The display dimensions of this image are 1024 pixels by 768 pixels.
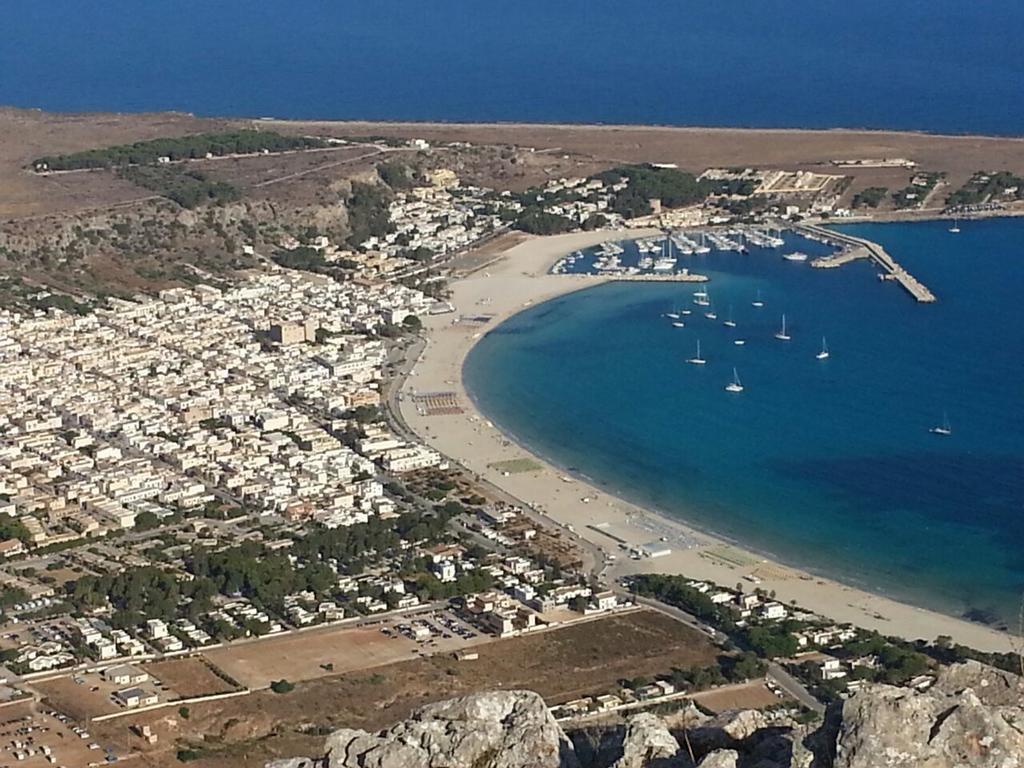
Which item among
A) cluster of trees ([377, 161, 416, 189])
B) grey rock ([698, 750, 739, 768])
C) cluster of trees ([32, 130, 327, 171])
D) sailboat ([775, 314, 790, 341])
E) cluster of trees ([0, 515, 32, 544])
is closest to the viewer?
grey rock ([698, 750, 739, 768])

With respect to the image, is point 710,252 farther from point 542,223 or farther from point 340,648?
point 340,648

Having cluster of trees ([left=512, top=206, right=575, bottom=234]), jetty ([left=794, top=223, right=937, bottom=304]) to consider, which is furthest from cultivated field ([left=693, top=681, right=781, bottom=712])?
cluster of trees ([left=512, top=206, right=575, bottom=234])

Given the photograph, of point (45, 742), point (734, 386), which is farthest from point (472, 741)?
point (734, 386)

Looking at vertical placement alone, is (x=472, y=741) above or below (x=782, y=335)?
above

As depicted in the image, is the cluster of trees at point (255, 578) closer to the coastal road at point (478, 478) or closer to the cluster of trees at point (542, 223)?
the coastal road at point (478, 478)

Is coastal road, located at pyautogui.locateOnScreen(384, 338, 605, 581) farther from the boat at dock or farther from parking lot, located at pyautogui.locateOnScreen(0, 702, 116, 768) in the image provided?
parking lot, located at pyautogui.locateOnScreen(0, 702, 116, 768)

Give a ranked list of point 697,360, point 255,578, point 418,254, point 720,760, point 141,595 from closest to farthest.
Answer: point 720,760, point 141,595, point 255,578, point 697,360, point 418,254

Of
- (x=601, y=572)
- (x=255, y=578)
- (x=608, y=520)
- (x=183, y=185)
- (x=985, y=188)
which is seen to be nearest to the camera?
(x=255, y=578)
